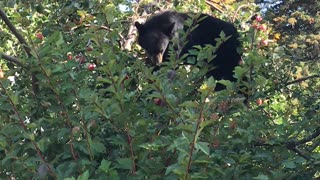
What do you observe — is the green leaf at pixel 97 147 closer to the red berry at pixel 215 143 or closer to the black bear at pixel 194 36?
the red berry at pixel 215 143

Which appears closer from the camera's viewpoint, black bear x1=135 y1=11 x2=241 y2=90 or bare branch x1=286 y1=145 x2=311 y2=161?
bare branch x1=286 y1=145 x2=311 y2=161

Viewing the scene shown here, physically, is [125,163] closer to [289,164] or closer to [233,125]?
[233,125]

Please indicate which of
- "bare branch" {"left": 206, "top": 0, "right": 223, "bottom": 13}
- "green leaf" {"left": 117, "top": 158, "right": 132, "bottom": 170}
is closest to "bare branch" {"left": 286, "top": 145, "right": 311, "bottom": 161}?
"green leaf" {"left": 117, "top": 158, "right": 132, "bottom": 170}

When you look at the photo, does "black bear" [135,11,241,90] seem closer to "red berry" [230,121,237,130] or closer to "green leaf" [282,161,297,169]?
"red berry" [230,121,237,130]

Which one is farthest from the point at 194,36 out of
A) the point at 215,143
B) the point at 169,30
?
the point at 215,143

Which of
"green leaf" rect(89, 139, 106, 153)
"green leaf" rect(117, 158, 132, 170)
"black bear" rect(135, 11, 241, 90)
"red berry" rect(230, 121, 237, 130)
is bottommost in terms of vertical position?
"black bear" rect(135, 11, 241, 90)

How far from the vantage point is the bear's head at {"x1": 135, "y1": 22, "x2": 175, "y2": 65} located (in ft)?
19.3

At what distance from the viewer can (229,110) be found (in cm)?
214

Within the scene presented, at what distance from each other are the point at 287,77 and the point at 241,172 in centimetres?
184

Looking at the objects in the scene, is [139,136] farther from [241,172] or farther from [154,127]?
[241,172]

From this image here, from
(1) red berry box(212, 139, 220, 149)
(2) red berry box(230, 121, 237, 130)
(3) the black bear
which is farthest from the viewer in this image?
(3) the black bear

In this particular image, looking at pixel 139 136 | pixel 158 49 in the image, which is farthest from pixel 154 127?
pixel 158 49

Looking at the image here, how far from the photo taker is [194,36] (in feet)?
21.0

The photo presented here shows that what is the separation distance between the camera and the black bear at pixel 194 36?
19.7 feet
